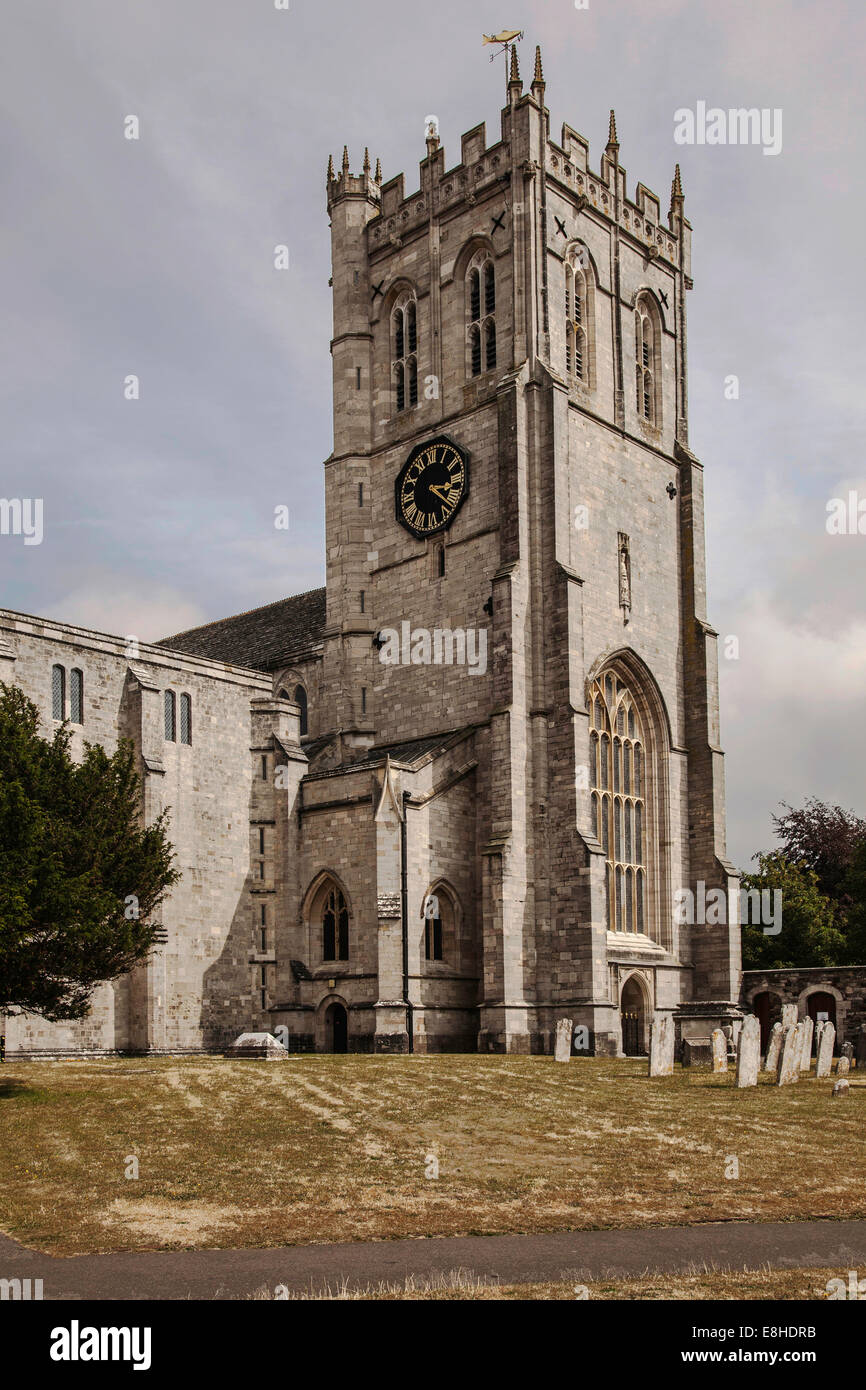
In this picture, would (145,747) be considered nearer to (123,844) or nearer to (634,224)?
(123,844)

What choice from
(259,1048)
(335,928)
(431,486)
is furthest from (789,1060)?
(431,486)

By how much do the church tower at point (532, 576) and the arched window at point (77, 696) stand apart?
8.65m

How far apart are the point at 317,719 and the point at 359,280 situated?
51.1 ft

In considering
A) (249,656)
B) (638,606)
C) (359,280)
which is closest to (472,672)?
(638,606)

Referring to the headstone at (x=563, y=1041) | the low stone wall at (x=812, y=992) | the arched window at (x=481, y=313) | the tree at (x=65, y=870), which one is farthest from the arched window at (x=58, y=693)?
the low stone wall at (x=812, y=992)

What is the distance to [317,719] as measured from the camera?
146 ft

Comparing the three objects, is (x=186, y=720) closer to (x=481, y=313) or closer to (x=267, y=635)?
(x=267, y=635)

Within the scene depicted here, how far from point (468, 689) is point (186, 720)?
8.35m

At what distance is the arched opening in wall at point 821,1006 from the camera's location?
40094mm

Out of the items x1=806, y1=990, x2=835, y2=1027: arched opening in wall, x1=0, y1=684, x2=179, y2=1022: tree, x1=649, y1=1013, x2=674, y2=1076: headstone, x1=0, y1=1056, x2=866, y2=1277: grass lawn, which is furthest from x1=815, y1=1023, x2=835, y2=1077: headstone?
x1=0, y1=684, x2=179, y2=1022: tree

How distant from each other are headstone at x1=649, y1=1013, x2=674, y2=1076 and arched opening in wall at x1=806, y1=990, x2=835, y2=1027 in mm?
14058

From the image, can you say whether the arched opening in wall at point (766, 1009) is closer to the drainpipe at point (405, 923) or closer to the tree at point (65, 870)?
the drainpipe at point (405, 923)

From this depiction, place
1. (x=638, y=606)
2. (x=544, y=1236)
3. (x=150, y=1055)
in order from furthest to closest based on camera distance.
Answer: (x=638, y=606)
(x=150, y=1055)
(x=544, y=1236)

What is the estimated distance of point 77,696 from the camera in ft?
118
